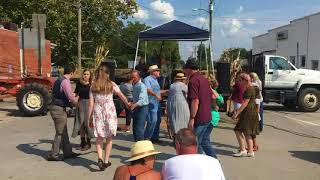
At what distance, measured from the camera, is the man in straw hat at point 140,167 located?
4.42 m

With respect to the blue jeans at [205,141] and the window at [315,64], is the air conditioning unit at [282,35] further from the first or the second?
the blue jeans at [205,141]

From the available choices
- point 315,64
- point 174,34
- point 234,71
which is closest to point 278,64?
point 234,71

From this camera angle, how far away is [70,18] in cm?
4328

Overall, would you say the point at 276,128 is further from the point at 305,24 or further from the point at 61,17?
the point at 305,24

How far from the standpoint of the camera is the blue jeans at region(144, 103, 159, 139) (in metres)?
11.1

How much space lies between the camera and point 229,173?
28.9 feet

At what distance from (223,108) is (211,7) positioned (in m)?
19.5

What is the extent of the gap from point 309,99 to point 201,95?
15.0m

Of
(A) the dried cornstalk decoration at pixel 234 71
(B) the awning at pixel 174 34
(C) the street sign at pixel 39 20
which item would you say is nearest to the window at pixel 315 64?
(A) the dried cornstalk decoration at pixel 234 71

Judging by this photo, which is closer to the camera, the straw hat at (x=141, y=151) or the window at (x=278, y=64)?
the straw hat at (x=141, y=151)

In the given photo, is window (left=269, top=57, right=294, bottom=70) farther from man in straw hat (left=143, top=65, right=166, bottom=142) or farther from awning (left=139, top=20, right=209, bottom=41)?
man in straw hat (left=143, top=65, right=166, bottom=142)

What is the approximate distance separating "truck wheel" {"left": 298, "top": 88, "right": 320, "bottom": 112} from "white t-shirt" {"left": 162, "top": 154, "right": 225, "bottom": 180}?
60.3 feet

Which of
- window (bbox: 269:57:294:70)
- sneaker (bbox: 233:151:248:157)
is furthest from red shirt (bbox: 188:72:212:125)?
window (bbox: 269:57:294:70)

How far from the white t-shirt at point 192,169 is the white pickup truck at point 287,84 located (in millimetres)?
17983
